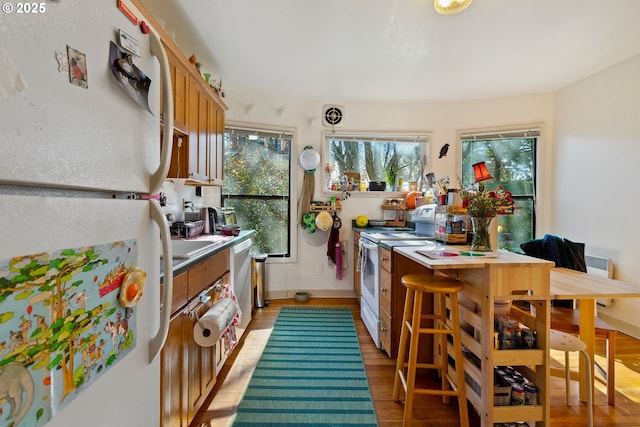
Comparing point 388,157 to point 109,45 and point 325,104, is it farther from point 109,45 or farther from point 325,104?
point 109,45

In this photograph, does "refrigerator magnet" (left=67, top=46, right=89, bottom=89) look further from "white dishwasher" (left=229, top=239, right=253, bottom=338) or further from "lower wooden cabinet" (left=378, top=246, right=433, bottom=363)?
"lower wooden cabinet" (left=378, top=246, right=433, bottom=363)

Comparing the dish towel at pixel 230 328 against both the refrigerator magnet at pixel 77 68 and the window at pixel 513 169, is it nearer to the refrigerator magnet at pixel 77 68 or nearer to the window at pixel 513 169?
the refrigerator magnet at pixel 77 68

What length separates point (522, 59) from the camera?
8.54 feet

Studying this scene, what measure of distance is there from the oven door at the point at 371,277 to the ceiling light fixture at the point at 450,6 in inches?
71.2

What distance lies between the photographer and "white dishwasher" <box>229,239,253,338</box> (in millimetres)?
2250

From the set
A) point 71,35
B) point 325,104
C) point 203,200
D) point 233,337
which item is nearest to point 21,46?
point 71,35

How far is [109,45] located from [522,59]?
10.9 feet

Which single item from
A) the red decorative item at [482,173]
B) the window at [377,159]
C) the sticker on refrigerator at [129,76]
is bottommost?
the red decorative item at [482,173]

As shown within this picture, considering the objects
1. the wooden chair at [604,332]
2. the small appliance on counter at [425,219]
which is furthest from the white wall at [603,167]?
the small appliance on counter at [425,219]

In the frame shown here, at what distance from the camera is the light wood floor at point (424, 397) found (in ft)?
5.11

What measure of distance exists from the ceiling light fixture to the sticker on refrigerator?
6.46 feet

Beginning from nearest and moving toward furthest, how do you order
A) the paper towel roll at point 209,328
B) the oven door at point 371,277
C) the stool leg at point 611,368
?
the paper towel roll at point 209,328 < the stool leg at point 611,368 < the oven door at point 371,277

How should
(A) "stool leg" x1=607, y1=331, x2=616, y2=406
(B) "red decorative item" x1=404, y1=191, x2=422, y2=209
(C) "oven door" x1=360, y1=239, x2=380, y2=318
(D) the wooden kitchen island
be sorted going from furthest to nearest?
(B) "red decorative item" x1=404, y1=191, x2=422, y2=209, (C) "oven door" x1=360, y1=239, x2=380, y2=318, (A) "stool leg" x1=607, y1=331, x2=616, y2=406, (D) the wooden kitchen island

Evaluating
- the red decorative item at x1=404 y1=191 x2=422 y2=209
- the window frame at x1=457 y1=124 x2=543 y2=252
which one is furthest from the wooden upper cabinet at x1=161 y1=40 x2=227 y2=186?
the window frame at x1=457 y1=124 x2=543 y2=252
